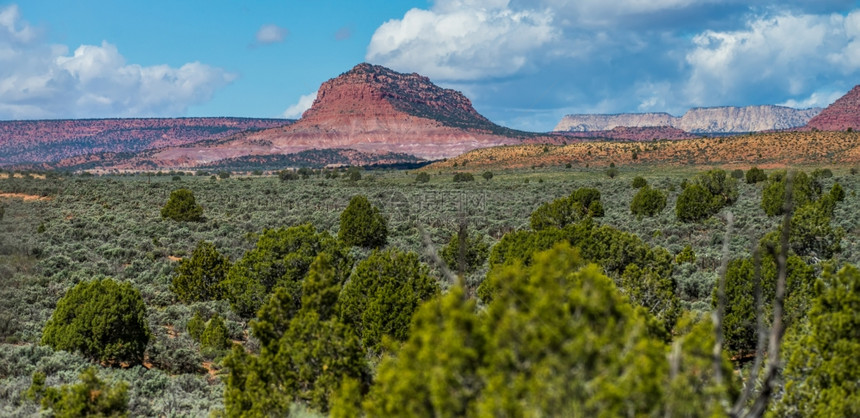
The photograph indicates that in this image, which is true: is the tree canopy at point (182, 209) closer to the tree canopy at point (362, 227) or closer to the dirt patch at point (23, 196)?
the tree canopy at point (362, 227)

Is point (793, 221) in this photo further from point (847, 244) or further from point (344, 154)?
point (344, 154)

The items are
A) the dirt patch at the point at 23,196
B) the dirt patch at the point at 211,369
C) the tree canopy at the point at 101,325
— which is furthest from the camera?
the dirt patch at the point at 23,196

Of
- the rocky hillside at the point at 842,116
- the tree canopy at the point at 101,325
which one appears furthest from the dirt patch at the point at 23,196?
the rocky hillside at the point at 842,116

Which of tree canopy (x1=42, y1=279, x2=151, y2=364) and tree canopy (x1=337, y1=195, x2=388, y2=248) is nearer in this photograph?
tree canopy (x1=42, y1=279, x2=151, y2=364)

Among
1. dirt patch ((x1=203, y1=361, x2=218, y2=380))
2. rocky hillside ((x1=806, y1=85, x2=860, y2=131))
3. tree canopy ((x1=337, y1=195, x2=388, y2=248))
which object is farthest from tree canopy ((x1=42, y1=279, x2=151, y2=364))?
rocky hillside ((x1=806, y1=85, x2=860, y2=131))

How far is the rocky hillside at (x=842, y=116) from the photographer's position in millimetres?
184375

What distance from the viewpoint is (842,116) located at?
18900 cm

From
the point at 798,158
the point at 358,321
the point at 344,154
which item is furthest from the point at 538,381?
the point at 344,154

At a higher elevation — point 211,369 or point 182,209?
point 182,209

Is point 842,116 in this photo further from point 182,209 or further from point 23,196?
point 23,196

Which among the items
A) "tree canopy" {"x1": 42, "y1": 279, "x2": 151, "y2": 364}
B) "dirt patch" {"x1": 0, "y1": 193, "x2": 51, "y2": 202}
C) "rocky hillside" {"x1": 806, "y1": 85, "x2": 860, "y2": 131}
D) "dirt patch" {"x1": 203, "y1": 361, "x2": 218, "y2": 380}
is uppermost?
"rocky hillside" {"x1": 806, "y1": 85, "x2": 860, "y2": 131}

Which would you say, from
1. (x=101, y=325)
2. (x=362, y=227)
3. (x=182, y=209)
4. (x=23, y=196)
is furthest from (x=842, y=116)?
(x=101, y=325)

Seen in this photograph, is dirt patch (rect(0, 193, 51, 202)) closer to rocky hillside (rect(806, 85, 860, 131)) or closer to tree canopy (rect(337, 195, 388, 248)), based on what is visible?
tree canopy (rect(337, 195, 388, 248))

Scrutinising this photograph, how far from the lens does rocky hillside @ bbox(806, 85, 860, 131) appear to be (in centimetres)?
18438
